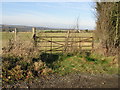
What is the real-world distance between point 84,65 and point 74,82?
2497 mm

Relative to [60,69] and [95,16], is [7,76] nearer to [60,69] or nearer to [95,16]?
[60,69]

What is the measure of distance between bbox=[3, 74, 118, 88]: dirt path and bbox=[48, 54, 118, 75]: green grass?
0.63m

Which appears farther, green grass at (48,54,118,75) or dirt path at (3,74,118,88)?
green grass at (48,54,118,75)

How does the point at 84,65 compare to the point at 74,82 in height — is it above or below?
above

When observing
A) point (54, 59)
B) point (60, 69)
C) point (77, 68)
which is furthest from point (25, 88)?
point (54, 59)

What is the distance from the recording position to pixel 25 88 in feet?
18.7

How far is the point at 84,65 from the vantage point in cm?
870

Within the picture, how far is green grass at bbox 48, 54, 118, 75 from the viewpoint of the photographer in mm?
7876

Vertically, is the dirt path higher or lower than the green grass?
lower

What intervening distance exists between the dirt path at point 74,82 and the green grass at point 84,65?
63 centimetres

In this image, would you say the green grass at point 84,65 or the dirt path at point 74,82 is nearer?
the dirt path at point 74,82

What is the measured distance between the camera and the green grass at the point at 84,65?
788cm

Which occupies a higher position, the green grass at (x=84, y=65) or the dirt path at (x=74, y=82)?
the green grass at (x=84, y=65)

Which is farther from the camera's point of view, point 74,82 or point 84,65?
point 84,65
